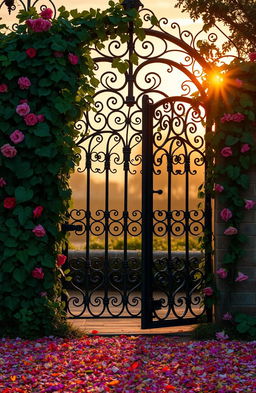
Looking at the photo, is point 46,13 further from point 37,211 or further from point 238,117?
point 238,117

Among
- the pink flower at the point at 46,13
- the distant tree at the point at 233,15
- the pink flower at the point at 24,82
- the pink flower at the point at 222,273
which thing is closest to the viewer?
the pink flower at the point at 24,82

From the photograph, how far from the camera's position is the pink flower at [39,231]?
6691 millimetres

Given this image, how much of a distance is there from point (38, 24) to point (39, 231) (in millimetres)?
1987

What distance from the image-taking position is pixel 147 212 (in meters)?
7.25

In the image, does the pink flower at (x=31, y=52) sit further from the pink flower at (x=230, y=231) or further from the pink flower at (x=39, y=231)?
the pink flower at (x=230, y=231)

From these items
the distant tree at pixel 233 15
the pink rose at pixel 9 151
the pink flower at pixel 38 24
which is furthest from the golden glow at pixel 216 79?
the distant tree at pixel 233 15

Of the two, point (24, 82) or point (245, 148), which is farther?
point (245, 148)


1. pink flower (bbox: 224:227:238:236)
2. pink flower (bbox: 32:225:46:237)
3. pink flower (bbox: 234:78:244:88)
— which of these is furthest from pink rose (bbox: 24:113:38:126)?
pink flower (bbox: 224:227:238:236)

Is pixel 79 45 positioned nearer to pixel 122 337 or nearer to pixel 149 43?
pixel 149 43

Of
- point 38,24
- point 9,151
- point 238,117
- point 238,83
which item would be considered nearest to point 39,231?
point 9,151

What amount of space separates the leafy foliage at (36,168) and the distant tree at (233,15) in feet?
18.3

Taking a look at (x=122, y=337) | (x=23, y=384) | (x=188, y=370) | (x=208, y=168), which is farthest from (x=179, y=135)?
(x=23, y=384)

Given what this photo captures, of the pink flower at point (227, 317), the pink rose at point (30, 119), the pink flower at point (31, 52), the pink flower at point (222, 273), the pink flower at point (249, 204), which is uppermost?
the pink flower at point (31, 52)

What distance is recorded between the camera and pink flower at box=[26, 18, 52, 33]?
6805mm
